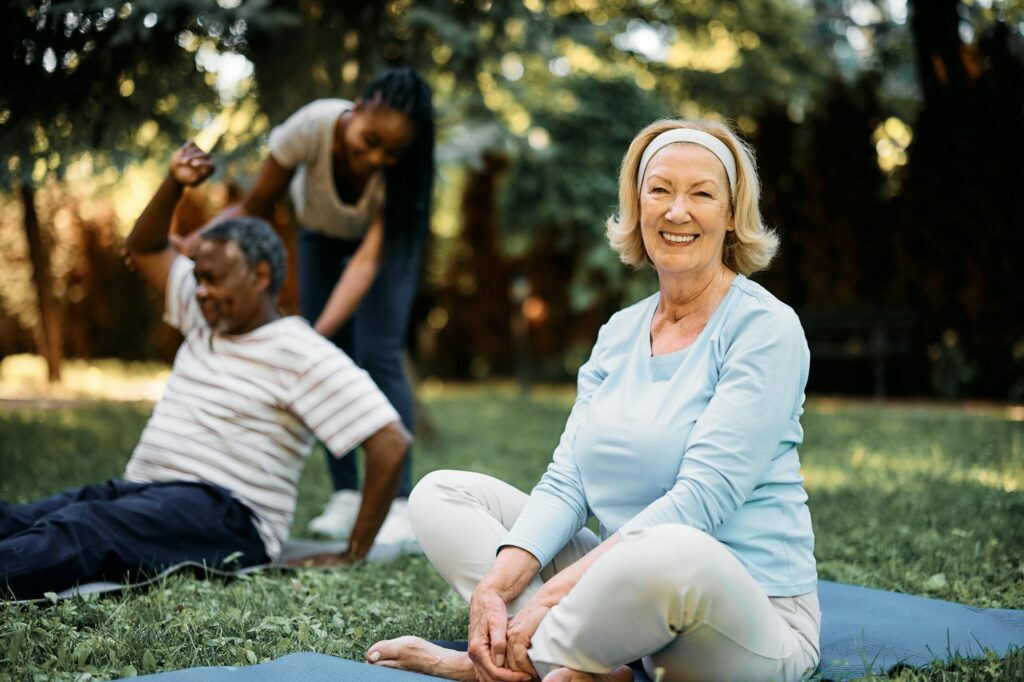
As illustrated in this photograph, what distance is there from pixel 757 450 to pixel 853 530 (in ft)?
7.21

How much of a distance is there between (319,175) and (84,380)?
1011cm

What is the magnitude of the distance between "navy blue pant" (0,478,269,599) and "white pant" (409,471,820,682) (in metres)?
1.26

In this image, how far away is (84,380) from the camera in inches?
498

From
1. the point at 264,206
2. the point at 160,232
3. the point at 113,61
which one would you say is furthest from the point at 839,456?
the point at 113,61

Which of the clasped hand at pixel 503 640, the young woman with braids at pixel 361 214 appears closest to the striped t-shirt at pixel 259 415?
the young woman with braids at pixel 361 214

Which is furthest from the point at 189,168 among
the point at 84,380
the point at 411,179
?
the point at 84,380

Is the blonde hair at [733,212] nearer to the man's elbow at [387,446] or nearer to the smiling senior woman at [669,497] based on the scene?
the smiling senior woman at [669,497]

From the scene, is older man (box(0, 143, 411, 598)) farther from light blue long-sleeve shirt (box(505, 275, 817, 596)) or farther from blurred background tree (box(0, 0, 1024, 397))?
blurred background tree (box(0, 0, 1024, 397))

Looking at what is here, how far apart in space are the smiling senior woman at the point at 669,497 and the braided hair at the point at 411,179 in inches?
58.0

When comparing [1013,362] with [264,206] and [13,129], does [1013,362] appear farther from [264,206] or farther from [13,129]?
[13,129]

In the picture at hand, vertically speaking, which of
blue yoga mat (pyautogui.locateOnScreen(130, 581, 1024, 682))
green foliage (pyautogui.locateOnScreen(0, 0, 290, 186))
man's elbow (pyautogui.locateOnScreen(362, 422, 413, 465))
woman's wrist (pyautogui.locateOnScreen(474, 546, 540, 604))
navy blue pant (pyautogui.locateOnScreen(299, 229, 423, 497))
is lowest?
blue yoga mat (pyautogui.locateOnScreen(130, 581, 1024, 682))

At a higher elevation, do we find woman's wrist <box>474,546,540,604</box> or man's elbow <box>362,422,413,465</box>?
man's elbow <box>362,422,413,465</box>

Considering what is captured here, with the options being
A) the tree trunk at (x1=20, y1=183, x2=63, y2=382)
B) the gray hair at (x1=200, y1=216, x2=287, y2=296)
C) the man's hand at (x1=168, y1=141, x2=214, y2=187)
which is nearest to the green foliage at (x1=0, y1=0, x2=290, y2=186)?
the man's hand at (x1=168, y1=141, x2=214, y2=187)

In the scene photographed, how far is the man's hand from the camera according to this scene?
3.19m
